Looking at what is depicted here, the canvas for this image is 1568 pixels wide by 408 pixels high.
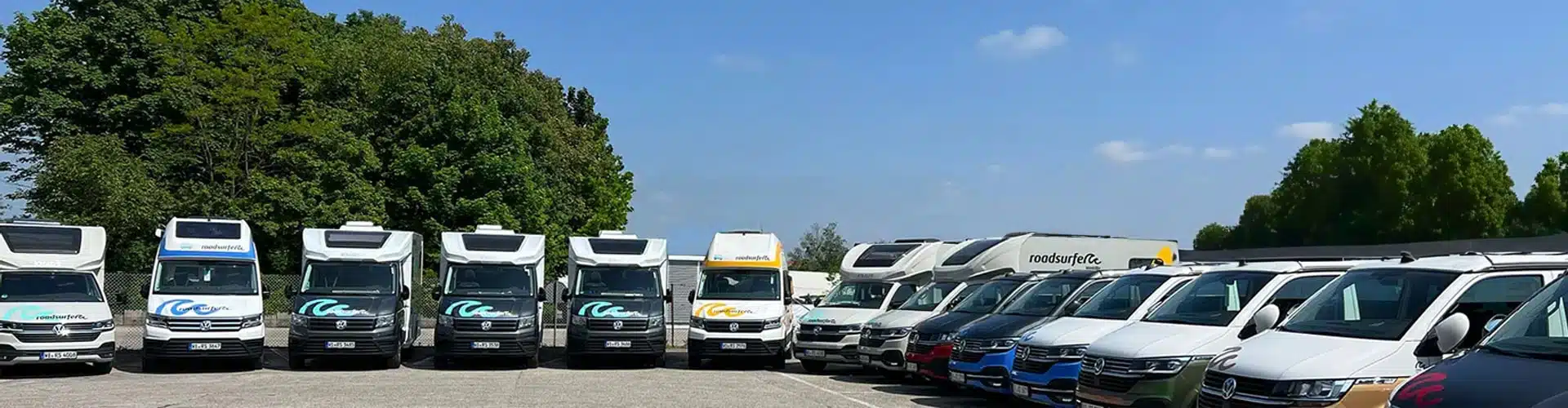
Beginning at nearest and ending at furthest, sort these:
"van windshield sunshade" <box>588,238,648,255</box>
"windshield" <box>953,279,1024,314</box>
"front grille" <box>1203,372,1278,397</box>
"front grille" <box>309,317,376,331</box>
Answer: "front grille" <box>1203,372,1278,397</box> < "windshield" <box>953,279,1024,314</box> < "front grille" <box>309,317,376,331</box> < "van windshield sunshade" <box>588,238,648,255</box>

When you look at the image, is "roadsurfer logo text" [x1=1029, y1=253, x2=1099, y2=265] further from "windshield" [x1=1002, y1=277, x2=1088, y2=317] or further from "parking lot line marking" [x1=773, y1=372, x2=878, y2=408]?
"windshield" [x1=1002, y1=277, x2=1088, y2=317]

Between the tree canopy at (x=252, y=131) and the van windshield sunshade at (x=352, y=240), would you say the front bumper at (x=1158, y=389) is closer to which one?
the van windshield sunshade at (x=352, y=240)

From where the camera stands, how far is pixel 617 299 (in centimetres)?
2284

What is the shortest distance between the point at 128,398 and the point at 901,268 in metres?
11.9

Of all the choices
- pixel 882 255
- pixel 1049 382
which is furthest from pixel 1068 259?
pixel 1049 382

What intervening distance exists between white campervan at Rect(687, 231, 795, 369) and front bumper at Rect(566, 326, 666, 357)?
70cm

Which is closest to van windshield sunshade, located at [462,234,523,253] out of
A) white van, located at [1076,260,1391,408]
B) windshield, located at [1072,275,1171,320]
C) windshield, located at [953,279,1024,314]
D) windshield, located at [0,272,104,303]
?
windshield, located at [0,272,104,303]

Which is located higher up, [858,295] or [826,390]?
[858,295]

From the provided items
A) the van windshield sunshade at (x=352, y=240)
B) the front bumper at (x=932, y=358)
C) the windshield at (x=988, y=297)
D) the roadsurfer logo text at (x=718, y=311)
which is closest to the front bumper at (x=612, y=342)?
the roadsurfer logo text at (x=718, y=311)

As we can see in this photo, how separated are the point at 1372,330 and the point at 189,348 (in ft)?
57.8

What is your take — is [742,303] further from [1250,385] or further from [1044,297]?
[1250,385]

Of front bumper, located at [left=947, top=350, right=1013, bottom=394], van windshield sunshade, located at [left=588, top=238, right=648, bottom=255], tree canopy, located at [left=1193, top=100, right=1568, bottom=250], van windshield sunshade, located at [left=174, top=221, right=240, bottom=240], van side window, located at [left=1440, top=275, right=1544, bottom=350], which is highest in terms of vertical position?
tree canopy, located at [left=1193, top=100, right=1568, bottom=250]

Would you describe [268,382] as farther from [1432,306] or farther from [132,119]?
[132,119]

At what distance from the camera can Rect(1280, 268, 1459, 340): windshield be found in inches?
367
